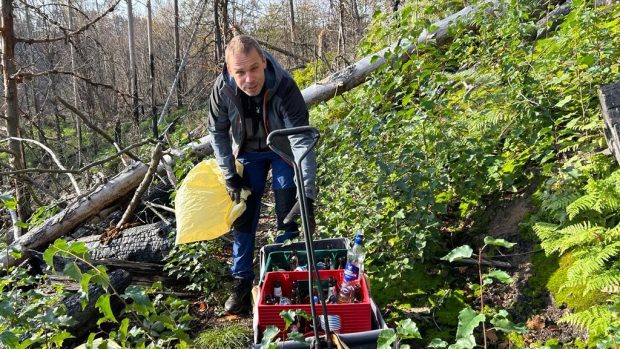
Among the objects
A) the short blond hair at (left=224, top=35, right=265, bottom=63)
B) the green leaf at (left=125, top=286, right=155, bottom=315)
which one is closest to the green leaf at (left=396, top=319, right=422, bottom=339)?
the green leaf at (left=125, top=286, right=155, bottom=315)

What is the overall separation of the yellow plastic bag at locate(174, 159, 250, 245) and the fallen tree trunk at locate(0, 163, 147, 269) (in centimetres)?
220

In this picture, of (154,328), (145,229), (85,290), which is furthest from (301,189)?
(145,229)

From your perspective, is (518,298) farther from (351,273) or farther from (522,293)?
(351,273)

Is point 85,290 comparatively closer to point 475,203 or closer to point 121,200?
point 475,203

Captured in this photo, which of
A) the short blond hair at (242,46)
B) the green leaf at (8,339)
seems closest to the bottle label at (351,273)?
the short blond hair at (242,46)

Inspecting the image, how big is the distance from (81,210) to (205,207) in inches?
98.0

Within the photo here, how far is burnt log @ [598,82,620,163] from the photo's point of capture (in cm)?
293

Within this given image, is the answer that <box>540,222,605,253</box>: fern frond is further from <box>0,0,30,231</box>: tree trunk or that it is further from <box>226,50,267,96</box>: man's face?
<box>0,0,30,231</box>: tree trunk

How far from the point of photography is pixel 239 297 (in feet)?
11.7

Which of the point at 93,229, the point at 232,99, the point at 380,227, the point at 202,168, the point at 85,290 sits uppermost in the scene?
the point at 232,99

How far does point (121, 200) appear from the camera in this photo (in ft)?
17.9

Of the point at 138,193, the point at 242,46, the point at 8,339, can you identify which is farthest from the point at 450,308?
the point at 138,193

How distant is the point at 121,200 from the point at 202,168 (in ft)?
7.99

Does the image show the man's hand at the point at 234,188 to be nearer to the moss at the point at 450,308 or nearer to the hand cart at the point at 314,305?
the hand cart at the point at 314,305
